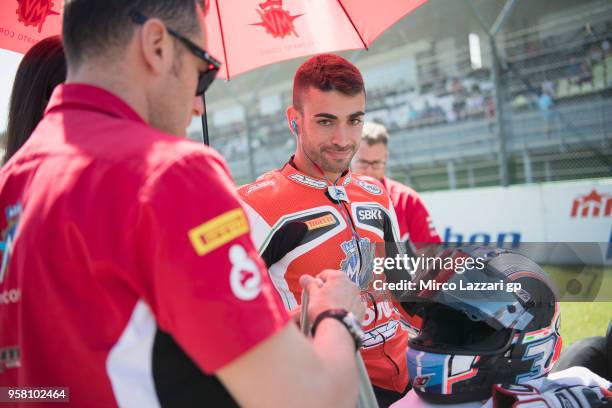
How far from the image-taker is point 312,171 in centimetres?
243

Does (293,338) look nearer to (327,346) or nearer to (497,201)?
(327,346)

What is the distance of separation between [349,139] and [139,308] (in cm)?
166

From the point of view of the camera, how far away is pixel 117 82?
103 cm

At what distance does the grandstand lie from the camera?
8.09m

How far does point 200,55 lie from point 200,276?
494 mm

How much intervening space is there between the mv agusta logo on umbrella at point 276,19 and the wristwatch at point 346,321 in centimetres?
190

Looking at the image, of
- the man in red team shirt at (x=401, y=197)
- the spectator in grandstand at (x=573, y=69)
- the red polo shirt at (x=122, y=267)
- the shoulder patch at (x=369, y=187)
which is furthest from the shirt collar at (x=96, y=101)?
the spectator in grandstand at (x=573, y=69)

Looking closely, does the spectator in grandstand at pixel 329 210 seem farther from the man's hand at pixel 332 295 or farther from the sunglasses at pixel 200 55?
the sunglasses at pixel 200 55

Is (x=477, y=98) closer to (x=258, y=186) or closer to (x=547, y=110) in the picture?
(x=547, y=110)

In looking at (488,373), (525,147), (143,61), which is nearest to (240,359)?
(143,61)

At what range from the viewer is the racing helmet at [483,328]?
71.6 inches

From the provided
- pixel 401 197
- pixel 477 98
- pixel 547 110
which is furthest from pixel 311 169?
pixel 477 98

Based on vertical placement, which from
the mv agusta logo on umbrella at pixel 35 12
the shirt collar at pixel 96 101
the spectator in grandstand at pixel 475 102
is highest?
the mv agusta logo on umbrella at pixel 35 12

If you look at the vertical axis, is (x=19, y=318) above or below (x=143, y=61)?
below
